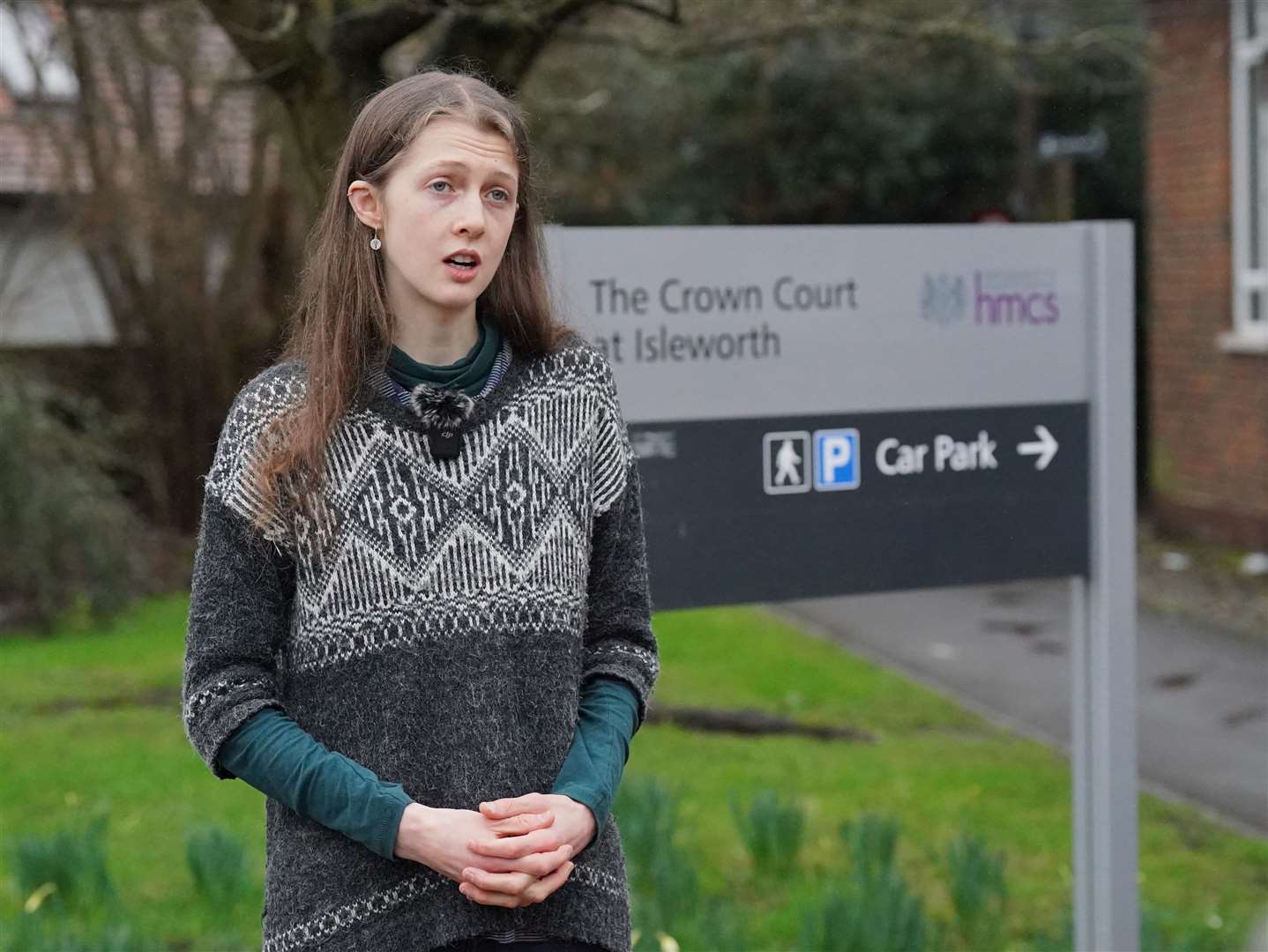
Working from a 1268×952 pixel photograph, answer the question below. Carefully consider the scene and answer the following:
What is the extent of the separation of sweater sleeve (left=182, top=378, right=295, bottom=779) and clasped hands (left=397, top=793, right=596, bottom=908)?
232 mm

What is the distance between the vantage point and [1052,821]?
5.45 metres

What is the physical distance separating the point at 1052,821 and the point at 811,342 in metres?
2.52

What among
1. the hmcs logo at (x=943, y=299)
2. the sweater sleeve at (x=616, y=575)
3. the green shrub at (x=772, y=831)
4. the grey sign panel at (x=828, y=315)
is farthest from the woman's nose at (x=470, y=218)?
the green shrub at (x=772, y=831)

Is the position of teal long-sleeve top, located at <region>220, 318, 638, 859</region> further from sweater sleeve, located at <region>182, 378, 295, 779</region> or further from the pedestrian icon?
the pedestrian icon

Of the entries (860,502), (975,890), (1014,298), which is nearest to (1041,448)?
(1014,298)

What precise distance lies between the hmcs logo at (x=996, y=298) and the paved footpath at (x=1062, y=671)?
2.03 meters

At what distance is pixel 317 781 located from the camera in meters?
1.87

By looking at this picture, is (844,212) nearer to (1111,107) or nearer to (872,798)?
(1111,107)

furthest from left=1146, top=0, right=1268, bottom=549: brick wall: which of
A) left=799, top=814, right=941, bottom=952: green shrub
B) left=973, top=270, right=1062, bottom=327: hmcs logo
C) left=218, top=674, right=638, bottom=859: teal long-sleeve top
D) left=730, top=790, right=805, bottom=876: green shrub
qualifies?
left=218, top=674, right=638, bottom=859: teal long-sleeve top

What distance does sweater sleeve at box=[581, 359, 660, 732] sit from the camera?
2098 mm

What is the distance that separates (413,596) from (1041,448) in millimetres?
2206

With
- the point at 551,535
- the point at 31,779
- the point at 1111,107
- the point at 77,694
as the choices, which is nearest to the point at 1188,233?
the point at 1111,107

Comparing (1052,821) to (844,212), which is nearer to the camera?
(1052,821)

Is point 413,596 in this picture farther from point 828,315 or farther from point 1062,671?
point 1062,671
